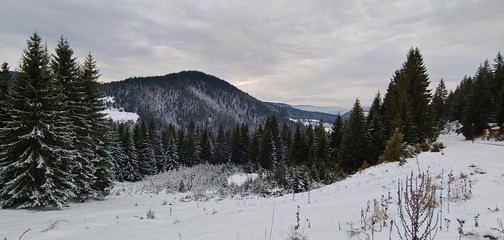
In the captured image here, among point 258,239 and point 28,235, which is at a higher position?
point 258,239

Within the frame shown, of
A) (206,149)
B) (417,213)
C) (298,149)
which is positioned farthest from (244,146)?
(417,213)

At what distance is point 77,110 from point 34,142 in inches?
248

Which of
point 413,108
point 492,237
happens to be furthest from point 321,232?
point 413,108

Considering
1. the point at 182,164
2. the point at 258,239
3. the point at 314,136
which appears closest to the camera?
the point at 258,239

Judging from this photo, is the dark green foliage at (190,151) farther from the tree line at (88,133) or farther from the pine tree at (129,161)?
the pine tree at (129,161)

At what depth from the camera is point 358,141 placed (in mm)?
36281

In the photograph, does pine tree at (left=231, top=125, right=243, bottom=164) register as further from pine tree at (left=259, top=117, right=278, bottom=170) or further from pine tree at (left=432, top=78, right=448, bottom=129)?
pine tree at (left=432, top=78, right=448, bottom=129)

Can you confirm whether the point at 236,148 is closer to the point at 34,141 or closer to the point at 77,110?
the point at 77,110

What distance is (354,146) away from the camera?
3631cm

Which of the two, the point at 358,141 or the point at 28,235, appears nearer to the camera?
the point at 28,235

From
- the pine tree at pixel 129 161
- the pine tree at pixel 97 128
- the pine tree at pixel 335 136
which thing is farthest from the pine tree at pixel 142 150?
the pine tree at pixel 335 136

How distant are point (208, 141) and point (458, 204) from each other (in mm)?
70802

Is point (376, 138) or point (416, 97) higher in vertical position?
point (416, 97)

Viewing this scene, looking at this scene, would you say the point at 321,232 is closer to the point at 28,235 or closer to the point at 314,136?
the point at 28,235
